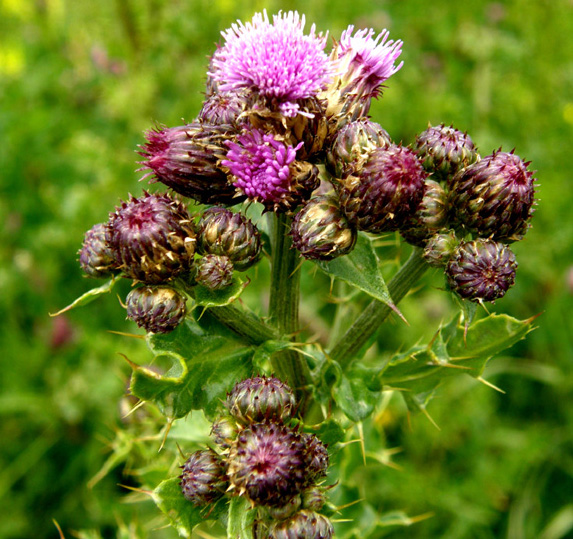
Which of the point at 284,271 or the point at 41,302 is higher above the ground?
the point at 41,302

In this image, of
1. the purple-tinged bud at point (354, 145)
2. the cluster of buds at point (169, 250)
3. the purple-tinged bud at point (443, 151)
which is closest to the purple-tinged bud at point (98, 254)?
the cluster of buds at point (169, 250)

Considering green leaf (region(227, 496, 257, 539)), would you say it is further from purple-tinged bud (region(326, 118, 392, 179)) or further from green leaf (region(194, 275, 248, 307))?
purple-tinged bud (region(326, 118, 392, 179))

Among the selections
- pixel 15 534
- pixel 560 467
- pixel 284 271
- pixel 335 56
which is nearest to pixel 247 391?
pixel 284 271

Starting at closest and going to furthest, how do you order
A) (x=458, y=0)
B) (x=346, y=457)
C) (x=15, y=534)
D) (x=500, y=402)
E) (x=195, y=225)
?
(x=195, y=225) → (x=346, y=457) → (x=15, y=534) → (x=500, y=402) → (x=458, y=0)

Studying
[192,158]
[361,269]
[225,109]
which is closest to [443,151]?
[361,269]

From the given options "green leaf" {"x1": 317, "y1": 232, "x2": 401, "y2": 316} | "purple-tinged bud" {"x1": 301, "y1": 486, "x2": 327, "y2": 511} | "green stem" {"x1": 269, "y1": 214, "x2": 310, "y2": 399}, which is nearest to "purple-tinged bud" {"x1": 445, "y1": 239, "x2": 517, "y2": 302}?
"green leaf" {"x1": 317, "y1": 232, "x2": 401, "y2": 316}

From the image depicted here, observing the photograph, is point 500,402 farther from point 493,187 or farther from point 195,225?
point 195,225
